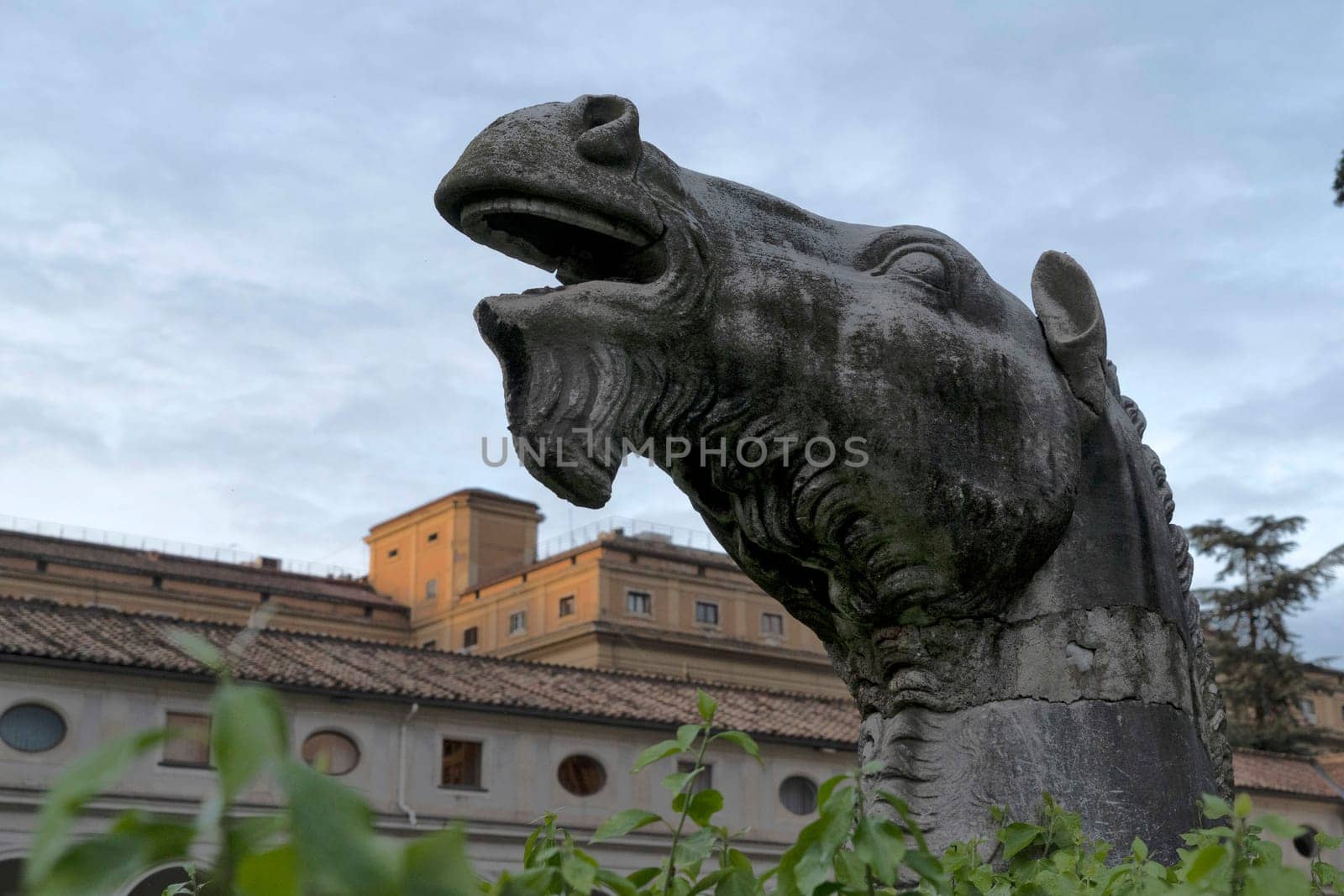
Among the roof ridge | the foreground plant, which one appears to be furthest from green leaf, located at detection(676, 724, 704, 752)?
the roof ridge

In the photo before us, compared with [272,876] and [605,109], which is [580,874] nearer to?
[272,876]

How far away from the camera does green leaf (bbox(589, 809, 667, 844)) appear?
1.47 metres

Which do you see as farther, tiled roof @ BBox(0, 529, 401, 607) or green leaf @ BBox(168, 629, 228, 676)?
tiled roof @ BBox(0, 529, 401, 607)

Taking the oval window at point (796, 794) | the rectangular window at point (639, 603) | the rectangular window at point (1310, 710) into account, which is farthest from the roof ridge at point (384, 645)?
the rectangular window at point (1310, 710)

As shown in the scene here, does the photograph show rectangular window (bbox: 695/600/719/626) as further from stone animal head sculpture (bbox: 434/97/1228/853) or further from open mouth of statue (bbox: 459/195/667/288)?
open mouth of statue (bbox: 459/195/667/288)

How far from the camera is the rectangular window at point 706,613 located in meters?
51.9

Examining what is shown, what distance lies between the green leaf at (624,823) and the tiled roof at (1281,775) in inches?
1283

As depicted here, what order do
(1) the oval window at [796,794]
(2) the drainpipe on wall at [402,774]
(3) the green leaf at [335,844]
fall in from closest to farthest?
(3) the green leaf at [335,844], (2) the drainpipe on wall at [402,774], (1) the oval window at [796,794]

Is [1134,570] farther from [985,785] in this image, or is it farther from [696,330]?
[696,330]

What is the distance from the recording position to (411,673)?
2586 cm

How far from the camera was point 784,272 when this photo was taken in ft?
9.91

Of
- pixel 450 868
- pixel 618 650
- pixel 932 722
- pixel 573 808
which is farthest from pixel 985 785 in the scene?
pixel 618 650

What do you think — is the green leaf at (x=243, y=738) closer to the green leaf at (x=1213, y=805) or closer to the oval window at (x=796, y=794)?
the green leaf at (x=1213, y=805)

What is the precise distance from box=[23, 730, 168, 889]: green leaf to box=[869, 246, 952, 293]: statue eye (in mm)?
2576
